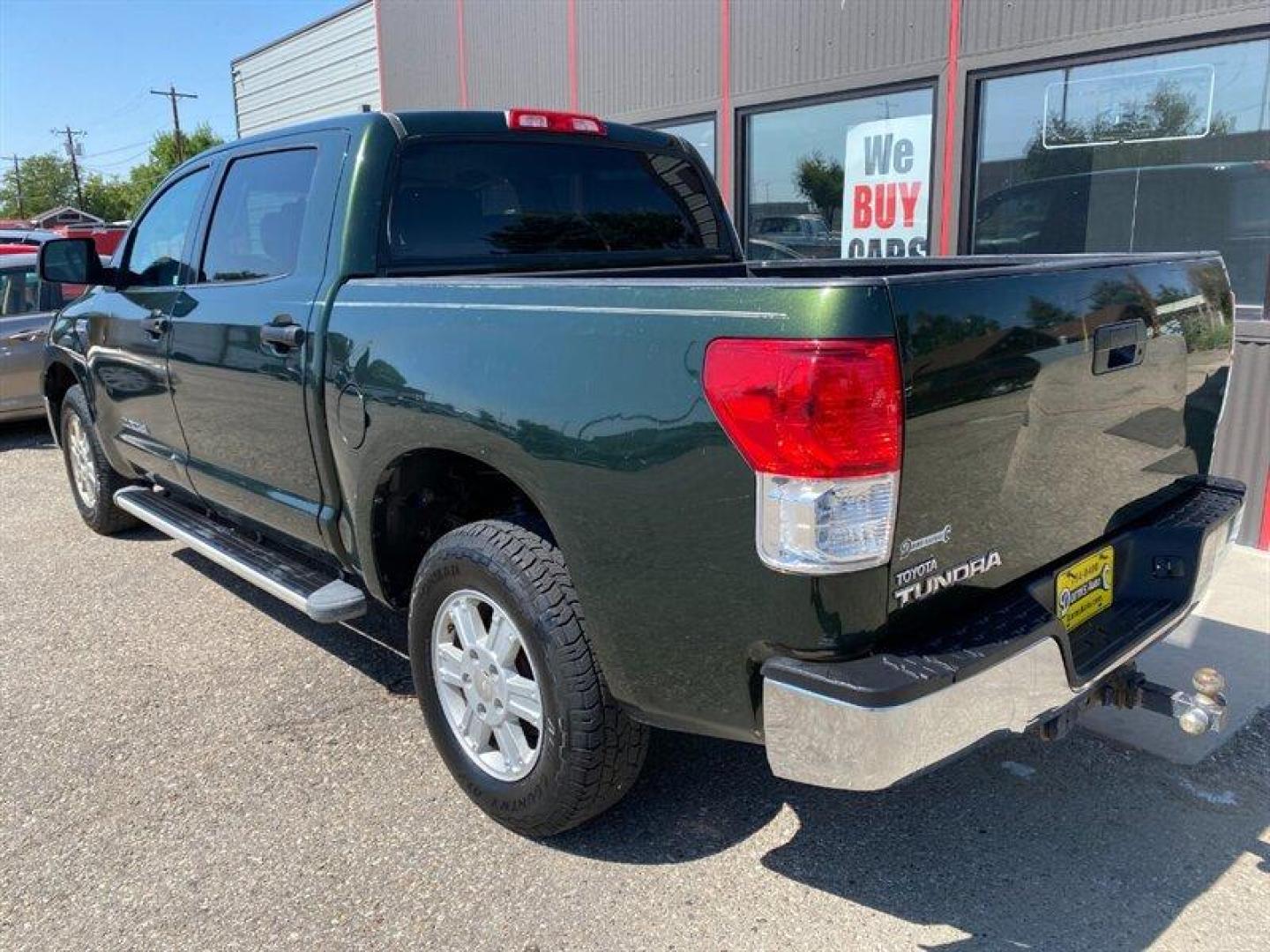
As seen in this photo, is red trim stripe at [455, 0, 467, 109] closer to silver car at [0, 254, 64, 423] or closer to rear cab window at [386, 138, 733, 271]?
silver car at [0, 254, 64, 423]

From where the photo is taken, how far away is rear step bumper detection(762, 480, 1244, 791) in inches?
80.7

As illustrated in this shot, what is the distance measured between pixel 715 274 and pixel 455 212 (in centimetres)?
120

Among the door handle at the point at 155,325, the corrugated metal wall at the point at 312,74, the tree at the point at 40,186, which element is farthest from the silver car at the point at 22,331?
the tree at the point at 40,186

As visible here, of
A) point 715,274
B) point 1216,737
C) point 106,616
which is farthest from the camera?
point 106,616

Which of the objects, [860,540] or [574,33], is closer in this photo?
[860,540]

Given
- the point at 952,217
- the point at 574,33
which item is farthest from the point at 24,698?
the point at 574,33

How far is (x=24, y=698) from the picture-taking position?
12.9 ft

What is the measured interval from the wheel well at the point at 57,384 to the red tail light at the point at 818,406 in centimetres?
505

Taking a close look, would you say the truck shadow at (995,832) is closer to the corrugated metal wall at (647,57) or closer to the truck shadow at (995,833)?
the truck shadow at (995,833)

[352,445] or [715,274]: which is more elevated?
[715,274]

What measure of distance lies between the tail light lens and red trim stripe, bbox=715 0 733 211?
19.8ft

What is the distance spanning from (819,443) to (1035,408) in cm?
67

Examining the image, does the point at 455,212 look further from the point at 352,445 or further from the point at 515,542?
the point at 515,542

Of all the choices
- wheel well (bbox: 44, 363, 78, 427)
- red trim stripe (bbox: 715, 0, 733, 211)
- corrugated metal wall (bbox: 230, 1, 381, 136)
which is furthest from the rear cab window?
corrugated metal wall (bbox: 230, 1, 381, 136)
